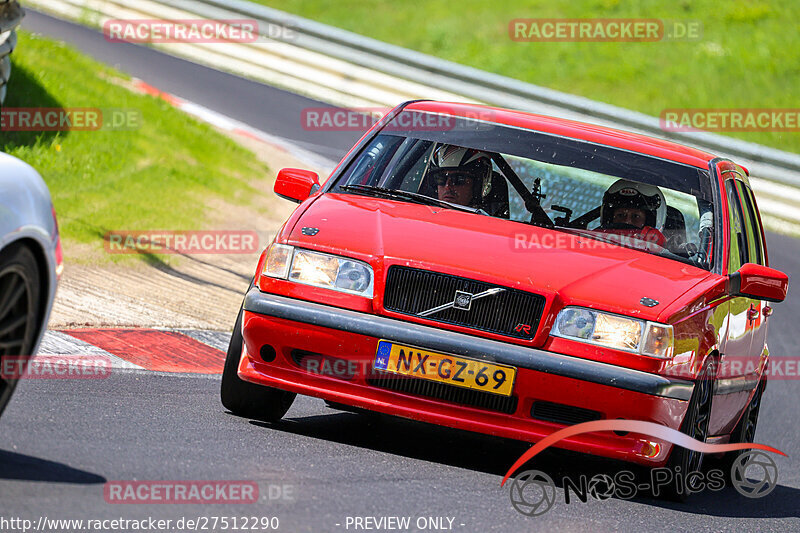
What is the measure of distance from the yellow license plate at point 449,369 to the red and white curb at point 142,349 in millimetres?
Answer: 2326

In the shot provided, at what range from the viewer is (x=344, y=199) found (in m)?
6.46

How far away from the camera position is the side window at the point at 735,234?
6.86 m

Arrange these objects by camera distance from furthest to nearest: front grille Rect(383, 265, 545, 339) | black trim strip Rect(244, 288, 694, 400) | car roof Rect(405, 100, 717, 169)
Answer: car roof Rect(405, 100, 717, 169)
front grille Rect(383, 265, 545, 339)
black trim strip Rect(244, 288, 694, 400)

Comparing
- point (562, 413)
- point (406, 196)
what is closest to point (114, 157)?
point (406, 196)

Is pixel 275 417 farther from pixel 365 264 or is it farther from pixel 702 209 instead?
pixel 702 209

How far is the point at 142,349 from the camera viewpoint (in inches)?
320

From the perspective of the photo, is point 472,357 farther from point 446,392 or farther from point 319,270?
point 319,270

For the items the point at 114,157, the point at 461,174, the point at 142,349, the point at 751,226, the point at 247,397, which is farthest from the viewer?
the point at 114,157

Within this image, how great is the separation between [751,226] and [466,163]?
197 cm

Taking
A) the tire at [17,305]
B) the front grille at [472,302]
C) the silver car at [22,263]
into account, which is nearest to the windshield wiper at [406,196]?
the front grille at [472,302]

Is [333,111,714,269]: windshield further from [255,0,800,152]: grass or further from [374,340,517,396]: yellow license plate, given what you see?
[255,0,800,152]: grass

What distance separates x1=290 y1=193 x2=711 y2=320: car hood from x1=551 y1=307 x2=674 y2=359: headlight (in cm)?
5

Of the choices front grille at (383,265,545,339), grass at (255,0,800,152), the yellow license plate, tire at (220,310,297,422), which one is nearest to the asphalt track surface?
tire at (220,310,297,422)

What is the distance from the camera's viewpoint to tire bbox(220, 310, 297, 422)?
20.5 feet
